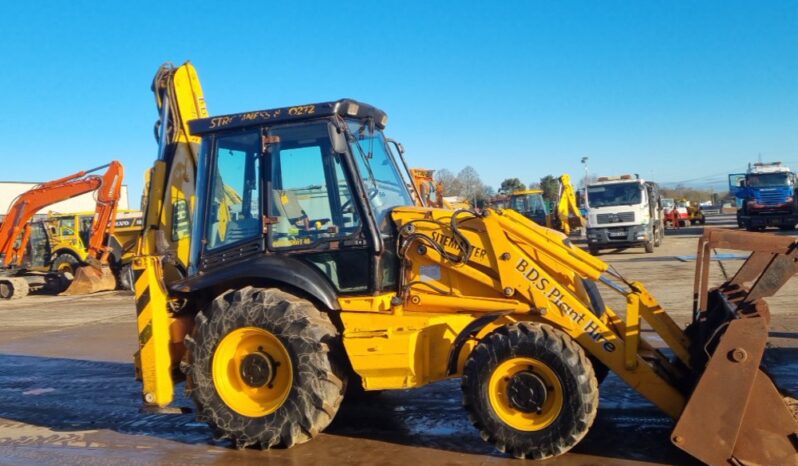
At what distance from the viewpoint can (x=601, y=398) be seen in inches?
231

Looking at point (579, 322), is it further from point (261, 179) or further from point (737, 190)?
point (737, 190)

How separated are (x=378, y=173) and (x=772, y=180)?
2833cm

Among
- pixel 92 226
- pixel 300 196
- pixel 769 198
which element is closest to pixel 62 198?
pixel 92 226

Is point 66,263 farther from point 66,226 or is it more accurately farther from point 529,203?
point 529,203

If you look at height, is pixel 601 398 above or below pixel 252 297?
below

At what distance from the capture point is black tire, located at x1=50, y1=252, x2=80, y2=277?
1953 cm

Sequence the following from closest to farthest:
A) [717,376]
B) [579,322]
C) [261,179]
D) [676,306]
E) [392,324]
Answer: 1. [717,376]
2. [579,322]
3. [392,324]
4. [261,179]
5. [676,306]

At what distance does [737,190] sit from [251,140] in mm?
29373

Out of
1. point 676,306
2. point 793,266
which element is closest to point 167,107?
point 793,266

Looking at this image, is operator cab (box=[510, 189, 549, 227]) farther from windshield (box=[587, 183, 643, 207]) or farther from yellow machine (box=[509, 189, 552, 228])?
windshield (box=[587, 183, 643, 207])

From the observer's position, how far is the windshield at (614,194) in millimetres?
21453

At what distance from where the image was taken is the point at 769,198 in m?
28.6

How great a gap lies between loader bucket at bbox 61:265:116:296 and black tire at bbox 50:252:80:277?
2.63 feet

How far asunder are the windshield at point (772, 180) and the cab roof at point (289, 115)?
28.0 metres
